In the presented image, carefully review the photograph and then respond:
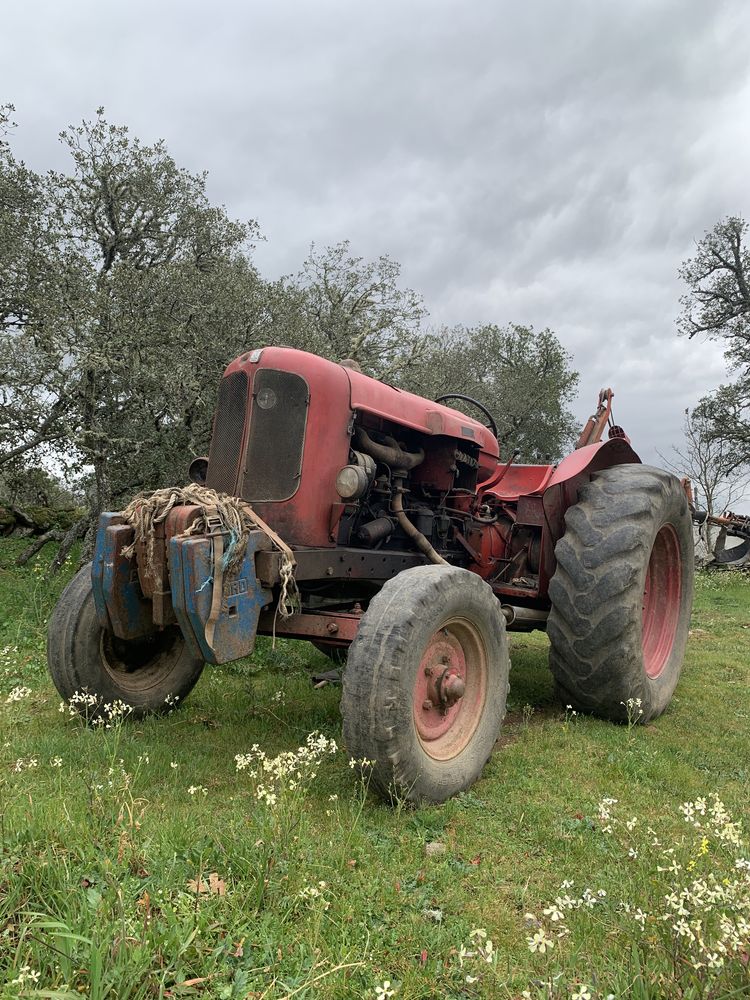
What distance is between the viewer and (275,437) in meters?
3.72

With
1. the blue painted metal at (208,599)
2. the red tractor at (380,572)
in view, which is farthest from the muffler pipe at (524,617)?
the blue painted metal at (208,599)

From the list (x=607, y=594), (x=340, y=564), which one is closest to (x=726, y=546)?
(x=607, y=594)

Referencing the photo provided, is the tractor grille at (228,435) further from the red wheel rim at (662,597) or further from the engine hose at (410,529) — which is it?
the red wheel rim at (662,597)

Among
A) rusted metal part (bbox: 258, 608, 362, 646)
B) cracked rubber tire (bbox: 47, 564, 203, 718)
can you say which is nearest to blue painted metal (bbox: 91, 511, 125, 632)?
cracked rubber tire (bbox: 47, 564, 203, 718)

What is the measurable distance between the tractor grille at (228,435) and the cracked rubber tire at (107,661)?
0.86 meters

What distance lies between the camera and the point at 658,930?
6.06 feet

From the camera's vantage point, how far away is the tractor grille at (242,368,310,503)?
12.0 ft

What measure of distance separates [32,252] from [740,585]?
13152 millimetres

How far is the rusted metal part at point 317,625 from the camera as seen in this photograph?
3.51 m

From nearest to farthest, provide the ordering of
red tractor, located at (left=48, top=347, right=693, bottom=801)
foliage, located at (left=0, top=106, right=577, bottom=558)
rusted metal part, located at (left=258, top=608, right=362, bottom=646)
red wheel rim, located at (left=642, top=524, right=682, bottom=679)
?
red tractor, located at (left=48, top=347, right=693, bottom=801) → rusted metal part, located at (left=258, top=608, right=362, bottom=646) → red wheel rim, located at (left=642, top=524, right=682, bottom=679) → foliage, located at (left=0, top=106, right=577, bottom=558)

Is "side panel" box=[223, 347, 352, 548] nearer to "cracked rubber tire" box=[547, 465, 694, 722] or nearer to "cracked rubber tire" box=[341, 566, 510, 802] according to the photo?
"cracked rubber tire" box=[341, 566, 510, 802]

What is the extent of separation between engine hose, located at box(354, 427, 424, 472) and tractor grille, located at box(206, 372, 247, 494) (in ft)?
2.23

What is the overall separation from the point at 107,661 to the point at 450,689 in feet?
6.57

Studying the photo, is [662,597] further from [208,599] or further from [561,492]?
[208,599]
